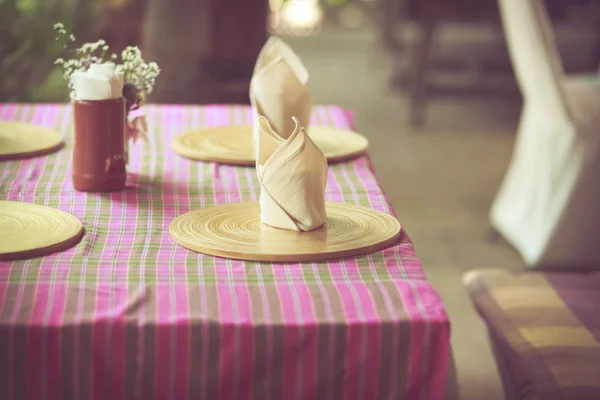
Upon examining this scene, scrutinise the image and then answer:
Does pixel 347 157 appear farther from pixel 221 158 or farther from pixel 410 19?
pixel 410 19

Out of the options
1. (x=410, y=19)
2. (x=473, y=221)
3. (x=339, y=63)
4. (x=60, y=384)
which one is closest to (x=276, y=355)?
(x=60, y=384)

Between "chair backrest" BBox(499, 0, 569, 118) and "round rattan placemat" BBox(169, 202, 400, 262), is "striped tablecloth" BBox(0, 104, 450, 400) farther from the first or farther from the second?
"chair backrest" BBox(499, 0, 569, 118)

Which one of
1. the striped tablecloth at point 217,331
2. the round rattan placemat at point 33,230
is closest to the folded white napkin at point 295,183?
the striped tablecloth at point 217,331

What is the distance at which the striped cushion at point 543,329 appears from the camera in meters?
1.42

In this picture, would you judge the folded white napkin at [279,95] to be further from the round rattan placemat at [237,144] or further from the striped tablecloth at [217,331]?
the striped tablecloth at [217,331]

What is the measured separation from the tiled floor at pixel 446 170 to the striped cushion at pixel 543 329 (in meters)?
0.34

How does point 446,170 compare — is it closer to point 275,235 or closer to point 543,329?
point 543,329

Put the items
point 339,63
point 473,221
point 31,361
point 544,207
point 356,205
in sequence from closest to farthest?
point 31,361
point 356,205
point 544,207
point 473,221
point 339,63

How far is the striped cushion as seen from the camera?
4.67 ft

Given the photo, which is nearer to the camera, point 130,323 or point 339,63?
point 130,323

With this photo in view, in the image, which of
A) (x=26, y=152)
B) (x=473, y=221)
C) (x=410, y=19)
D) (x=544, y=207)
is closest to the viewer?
(x=26, y=152)

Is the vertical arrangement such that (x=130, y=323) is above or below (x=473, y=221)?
above

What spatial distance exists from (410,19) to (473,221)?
6.58 ft

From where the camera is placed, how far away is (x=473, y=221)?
351 centimetres
